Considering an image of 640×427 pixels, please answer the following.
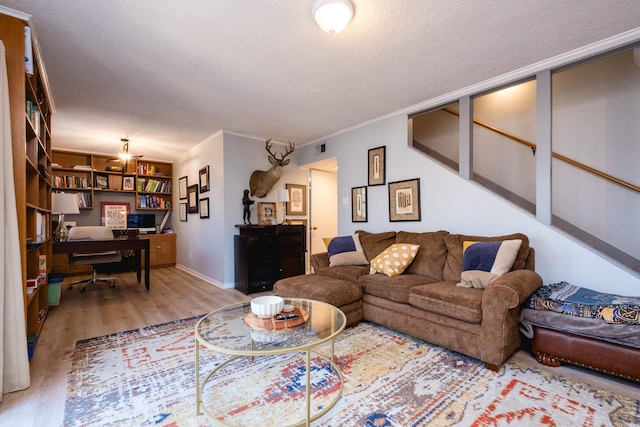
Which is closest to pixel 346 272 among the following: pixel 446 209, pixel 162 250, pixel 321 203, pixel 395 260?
pixel 395 260

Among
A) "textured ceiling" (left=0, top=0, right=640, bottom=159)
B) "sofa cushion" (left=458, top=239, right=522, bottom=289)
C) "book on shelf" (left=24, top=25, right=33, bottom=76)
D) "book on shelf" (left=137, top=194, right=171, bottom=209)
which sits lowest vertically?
"sofa cushion" (left=458, top=239, right=522, bottom=289)

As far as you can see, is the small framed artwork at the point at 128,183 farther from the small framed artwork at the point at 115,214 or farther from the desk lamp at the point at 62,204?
the desk lamp at the point at 62,204

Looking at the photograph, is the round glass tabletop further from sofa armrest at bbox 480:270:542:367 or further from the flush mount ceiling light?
the flush mount ceiling light

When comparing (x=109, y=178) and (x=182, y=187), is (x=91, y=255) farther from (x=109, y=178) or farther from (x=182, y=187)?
(x=109, y=178)

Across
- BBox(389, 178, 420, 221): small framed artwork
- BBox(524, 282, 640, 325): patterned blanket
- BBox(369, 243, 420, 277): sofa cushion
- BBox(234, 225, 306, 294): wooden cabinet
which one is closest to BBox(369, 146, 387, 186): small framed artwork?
BBox(389, 178, 420, 221): small framed artwork

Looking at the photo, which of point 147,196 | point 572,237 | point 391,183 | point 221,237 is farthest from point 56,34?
point 147,196

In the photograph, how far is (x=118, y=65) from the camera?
2502mm

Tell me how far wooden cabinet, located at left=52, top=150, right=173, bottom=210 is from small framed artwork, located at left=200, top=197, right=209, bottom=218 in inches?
77.4

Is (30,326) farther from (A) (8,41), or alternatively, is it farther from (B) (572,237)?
(B) (572,237)

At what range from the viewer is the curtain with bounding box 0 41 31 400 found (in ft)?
5.47

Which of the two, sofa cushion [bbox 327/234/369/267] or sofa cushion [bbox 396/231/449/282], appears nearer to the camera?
sofa cushion [bbox 396/231/449/282]

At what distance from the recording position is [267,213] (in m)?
4.86

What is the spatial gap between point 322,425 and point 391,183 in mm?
2866

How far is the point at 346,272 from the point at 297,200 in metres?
2.43
